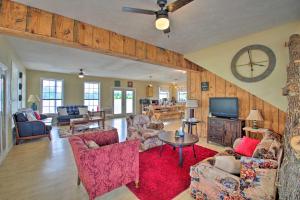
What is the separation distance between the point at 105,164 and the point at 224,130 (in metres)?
3.54

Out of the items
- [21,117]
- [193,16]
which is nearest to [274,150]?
[193,16]

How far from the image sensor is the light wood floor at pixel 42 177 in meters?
2.13

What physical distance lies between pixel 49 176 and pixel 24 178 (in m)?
0.39

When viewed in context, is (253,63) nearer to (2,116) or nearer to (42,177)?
(42,177)

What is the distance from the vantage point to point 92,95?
29.9 ft

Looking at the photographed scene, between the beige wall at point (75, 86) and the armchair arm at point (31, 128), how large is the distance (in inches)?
140

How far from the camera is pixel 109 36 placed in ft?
9.53

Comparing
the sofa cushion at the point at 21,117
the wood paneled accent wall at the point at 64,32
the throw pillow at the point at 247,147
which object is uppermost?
the wood paneled accent wall at the point at 64,32

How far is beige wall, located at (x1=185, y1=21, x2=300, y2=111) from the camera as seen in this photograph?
9.39ft

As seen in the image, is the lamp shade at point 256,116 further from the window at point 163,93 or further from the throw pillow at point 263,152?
the window at point 163,93

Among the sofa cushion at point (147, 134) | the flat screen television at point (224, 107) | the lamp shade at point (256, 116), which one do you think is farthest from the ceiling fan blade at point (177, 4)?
the flat screen television at point (224, 107)

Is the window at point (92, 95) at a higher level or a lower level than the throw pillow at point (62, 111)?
higher

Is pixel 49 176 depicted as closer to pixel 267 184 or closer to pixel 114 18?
pixel 114 18

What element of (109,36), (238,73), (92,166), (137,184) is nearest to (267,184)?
(137,184)
